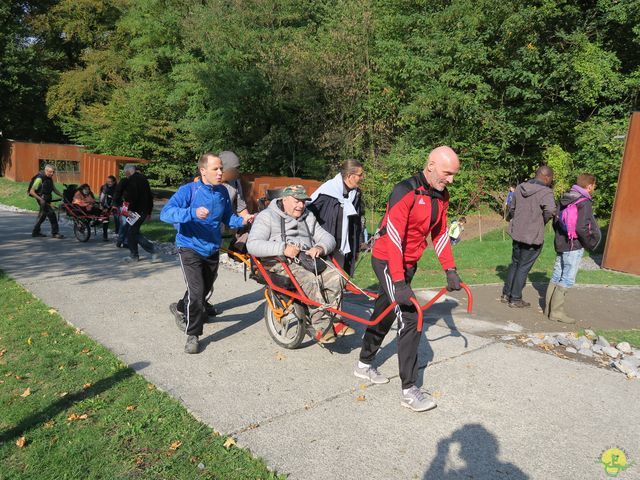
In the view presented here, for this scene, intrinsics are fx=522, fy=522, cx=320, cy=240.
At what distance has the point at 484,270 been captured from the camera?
1038 centimetres

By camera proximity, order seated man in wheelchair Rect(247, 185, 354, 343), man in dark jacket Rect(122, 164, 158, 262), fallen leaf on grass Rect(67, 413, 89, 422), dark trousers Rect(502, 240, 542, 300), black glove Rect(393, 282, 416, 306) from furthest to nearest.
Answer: man in dark jacket Rect(122, 164, 158, 262), dark trousers Rect(502, 240, 542, 300), seated man in wheelchair Rect(247, 185, 354, 343), black glove Rect(393, 282, 416, 306), fallen leaf on grass Rect(67, 413, 89, 422)

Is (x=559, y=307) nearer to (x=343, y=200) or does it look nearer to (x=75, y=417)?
(x=343, y=200)

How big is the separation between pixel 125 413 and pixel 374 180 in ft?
54.4

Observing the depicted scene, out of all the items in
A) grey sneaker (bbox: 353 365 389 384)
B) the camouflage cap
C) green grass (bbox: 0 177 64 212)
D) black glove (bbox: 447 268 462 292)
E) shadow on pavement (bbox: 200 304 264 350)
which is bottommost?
green grass (bbox: 0 177 64 212)

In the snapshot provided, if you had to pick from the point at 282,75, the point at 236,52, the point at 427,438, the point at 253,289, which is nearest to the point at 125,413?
the point at 427,438

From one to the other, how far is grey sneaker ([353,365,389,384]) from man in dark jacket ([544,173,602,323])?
10.6 ft

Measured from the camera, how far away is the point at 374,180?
1966cm

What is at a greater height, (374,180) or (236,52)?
(236,52)

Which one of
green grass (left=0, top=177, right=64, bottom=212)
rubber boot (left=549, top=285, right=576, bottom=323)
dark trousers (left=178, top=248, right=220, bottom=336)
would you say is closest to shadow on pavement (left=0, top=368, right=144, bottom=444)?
dark trousers (left=178, top=248, right=220, bottom=336)

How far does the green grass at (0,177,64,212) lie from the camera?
2126 centimetres

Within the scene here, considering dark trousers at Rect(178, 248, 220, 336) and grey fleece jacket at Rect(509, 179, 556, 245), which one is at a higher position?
grey fleece jacket at Rect(509, 179, 556, 245)

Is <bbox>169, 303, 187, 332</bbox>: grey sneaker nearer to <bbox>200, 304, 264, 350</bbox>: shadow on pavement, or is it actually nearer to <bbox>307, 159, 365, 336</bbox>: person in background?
Result: <bbox>200, 304, 264, 350</bbox>: shadow on pavement

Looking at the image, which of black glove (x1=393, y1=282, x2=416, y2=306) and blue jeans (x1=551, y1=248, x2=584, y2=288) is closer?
black glove (x1=393, y1=282, x2=416, y2=306)

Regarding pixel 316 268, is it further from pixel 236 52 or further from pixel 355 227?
pixel 236 52
